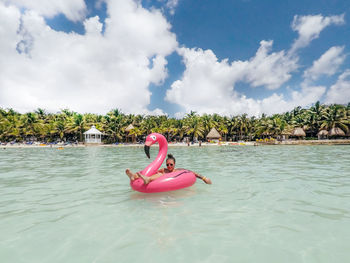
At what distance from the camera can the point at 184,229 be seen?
12.1ft

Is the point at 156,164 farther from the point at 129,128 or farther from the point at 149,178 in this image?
the point at 129,128

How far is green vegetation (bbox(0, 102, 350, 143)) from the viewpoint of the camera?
45781 mm

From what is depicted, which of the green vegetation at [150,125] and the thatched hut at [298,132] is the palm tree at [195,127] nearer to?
the green vegetation at [150,125]

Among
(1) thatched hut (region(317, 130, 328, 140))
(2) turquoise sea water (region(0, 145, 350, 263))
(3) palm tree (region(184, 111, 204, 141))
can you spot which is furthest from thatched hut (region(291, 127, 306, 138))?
(2) turquoise sea water (region(0, 145, 350, 263))

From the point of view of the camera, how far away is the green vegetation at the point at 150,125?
45.8m

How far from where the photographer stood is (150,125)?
49.2 meters

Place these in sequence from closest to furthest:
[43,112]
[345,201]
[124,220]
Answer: [124,220], [345,201], [43,112]

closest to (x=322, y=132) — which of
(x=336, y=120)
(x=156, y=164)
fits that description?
(x=336, y=120)

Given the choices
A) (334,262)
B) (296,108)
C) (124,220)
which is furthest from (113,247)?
(296,108)

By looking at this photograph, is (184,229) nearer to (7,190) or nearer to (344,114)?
(7,190)

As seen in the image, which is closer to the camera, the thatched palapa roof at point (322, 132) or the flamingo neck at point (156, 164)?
the flamingo neck at point (156, 164)

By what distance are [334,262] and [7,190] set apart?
8.01 metres

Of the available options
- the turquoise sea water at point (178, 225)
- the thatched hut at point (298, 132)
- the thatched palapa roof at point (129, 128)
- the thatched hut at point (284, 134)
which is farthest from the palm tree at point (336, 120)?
the turquoise sea water at point (178, 225)

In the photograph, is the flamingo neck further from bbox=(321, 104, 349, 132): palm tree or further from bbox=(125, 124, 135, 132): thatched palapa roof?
bbox=(321, 104, 349, 132): palm tree
